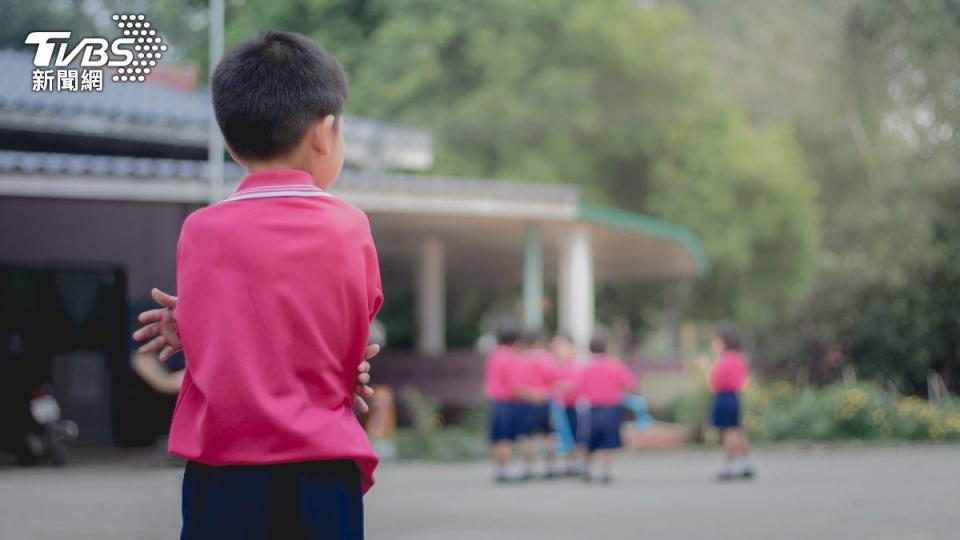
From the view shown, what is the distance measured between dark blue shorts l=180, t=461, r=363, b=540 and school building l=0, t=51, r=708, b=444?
47.5 ft

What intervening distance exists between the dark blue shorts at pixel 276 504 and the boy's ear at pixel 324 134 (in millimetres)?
730

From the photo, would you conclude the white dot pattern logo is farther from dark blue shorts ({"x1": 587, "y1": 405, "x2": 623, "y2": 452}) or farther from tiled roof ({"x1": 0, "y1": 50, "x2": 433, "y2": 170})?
tiled roof ({"x1": 0, "y1": 50, "x2": 433, "y2": 170})

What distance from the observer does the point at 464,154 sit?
111 feet

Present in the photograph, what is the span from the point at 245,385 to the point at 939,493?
11.5 metres

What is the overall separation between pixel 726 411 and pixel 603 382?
1.36 metres

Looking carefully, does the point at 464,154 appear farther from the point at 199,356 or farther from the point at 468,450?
the point at 199,356

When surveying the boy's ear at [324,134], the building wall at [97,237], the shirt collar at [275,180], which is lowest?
the shirt collar at [275,180]

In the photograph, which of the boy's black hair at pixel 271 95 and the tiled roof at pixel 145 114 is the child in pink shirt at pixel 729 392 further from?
the boy's black hair at pixel 271 95

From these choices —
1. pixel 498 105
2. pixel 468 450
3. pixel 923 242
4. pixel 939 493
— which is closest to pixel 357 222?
pixel 939 493

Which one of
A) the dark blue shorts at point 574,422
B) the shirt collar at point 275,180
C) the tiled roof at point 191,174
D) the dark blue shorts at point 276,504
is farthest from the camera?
the dark blue shorts at point 574,422

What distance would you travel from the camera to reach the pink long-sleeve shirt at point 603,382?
51.6 ft

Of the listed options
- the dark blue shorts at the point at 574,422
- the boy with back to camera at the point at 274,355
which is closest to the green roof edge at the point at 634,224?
the dark blue shorts at the point at 574,422

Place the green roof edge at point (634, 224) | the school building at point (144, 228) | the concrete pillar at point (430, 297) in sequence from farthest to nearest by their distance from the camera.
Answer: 1. the concrete pillar at point (430, 297)
2. the green roof edge at point (634, 224)
3. the school building at point (144, 228)

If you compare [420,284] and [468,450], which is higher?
[420,284]
